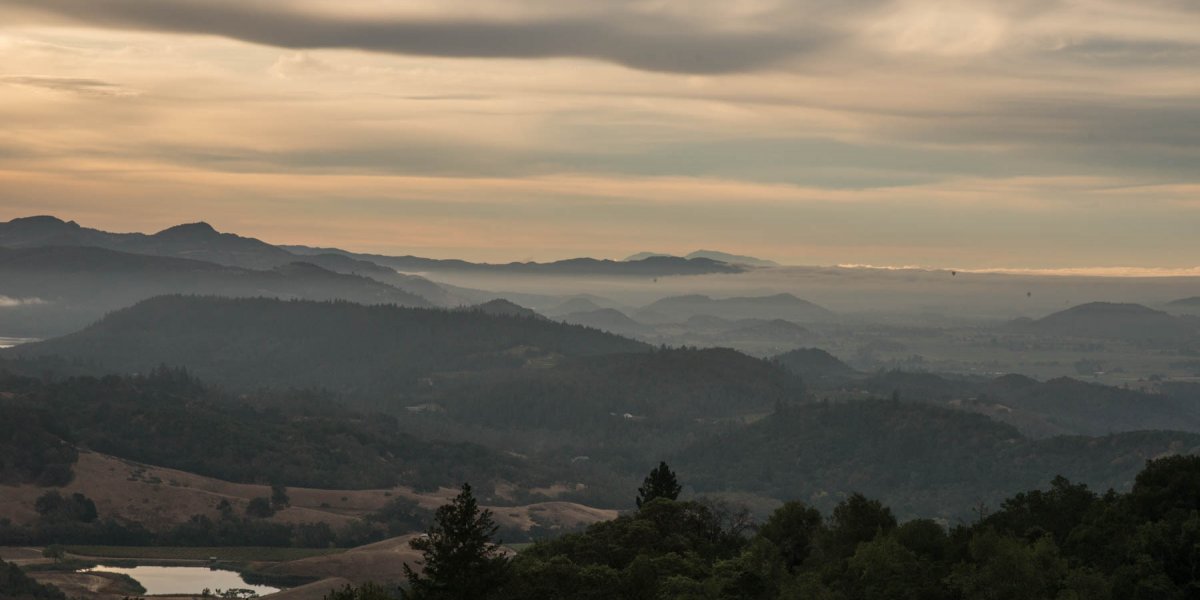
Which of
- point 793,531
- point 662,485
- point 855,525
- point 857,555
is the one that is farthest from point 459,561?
point 662,485

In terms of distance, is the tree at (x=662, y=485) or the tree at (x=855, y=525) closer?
the tree at (x=855, y=525)

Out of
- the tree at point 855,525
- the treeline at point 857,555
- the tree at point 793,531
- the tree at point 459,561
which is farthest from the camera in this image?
the tree at point 793,531

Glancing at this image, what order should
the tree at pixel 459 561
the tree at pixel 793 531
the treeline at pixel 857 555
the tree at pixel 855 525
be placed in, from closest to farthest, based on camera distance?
the treeline at pixel 857 555
the tree at pixel 459 561
the tree at pixel 855 525
the tree at pixel 793 531

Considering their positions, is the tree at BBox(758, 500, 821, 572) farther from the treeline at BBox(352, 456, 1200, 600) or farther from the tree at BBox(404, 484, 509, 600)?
the tree at BBox(404, 484, 509, 600)

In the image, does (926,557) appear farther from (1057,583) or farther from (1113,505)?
(1113,505)

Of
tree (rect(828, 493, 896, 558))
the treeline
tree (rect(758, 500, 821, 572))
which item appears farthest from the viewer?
tree (rect(758, 500, 821, 572))

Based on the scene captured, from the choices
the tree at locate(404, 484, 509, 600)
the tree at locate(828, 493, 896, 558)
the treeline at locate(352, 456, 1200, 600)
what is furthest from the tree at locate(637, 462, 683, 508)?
the tree at locate(404, 484, 509, 600)

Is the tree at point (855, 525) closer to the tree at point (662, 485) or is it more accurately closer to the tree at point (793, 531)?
the tree at point (793, 531)

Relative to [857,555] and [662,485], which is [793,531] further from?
[662,485]

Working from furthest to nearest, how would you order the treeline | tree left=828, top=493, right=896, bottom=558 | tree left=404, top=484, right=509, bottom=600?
tree left=828, top=493, right=896, bottom=558 → tree left=404, top=484, right=509, bottom=600 → the treeline

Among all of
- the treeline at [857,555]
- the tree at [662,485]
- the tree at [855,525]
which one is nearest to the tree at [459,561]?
the treeline at [857,555]

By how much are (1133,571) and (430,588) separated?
51.1 m

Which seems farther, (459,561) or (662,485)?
(662,485)

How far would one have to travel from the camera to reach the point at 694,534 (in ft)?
504
